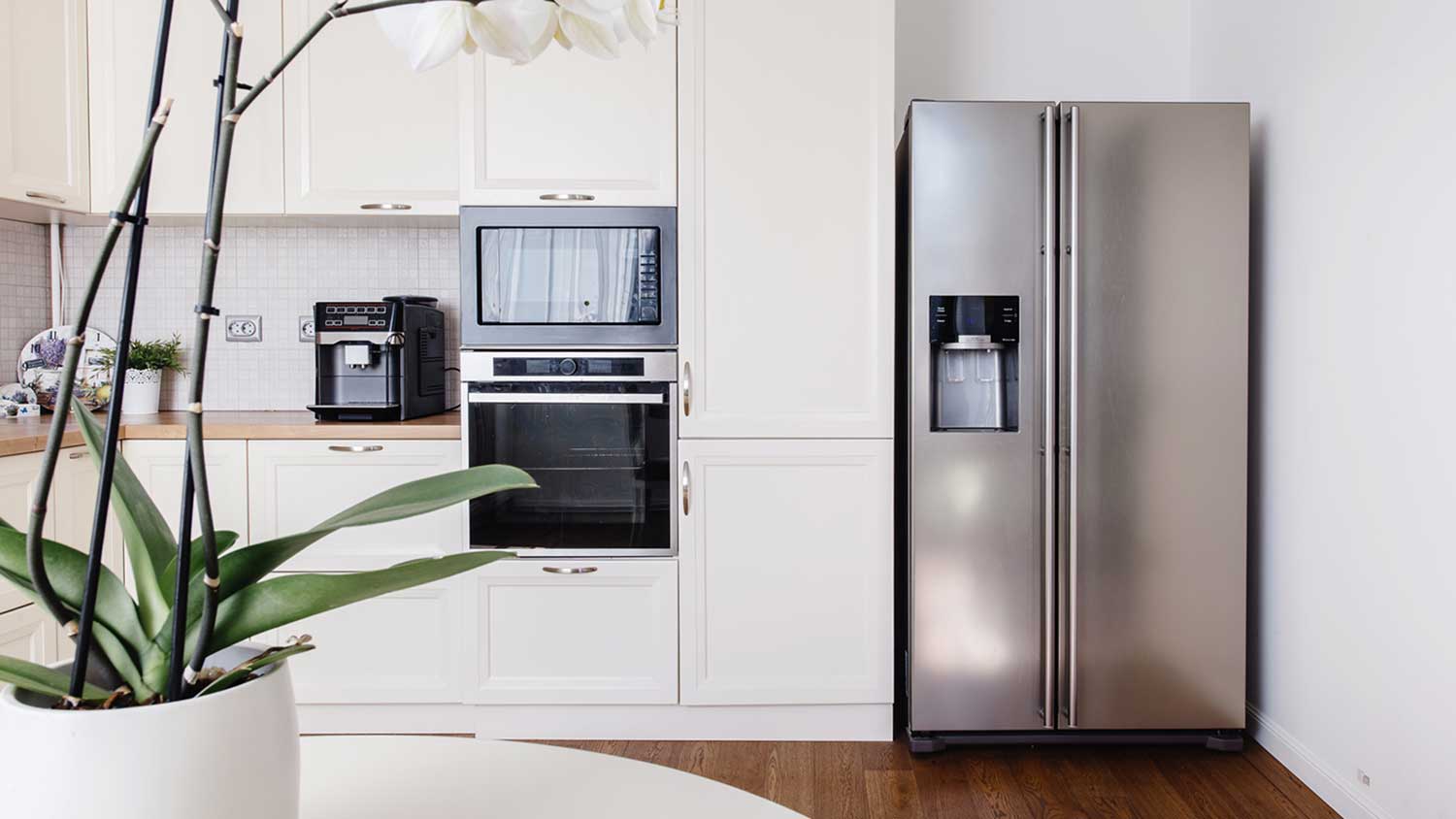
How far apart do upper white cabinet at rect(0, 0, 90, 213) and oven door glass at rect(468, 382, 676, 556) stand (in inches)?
53.5

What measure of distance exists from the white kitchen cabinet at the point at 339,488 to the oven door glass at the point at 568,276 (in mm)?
439

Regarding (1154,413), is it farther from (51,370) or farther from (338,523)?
(51,370)

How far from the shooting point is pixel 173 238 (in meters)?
3.15

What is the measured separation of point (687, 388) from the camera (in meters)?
2.60

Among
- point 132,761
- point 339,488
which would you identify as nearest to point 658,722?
point 339,488

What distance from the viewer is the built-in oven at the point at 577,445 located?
2619 millimetres

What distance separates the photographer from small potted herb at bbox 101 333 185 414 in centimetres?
301

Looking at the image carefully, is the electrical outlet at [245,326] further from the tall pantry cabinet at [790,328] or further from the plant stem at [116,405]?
the plant stem at [116,405]

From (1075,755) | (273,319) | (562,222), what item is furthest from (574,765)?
(273,319)

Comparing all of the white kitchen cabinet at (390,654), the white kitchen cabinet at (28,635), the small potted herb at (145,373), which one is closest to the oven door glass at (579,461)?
the white kitchen cabinet at (390,654)

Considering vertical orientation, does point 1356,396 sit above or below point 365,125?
below

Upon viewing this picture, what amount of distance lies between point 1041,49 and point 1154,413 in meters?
1.34

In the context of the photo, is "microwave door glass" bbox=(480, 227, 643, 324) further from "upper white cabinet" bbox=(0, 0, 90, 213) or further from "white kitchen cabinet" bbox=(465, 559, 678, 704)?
"upper white cabinet" bbox=(0, 0, 90, 213)

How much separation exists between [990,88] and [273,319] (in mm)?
2474
